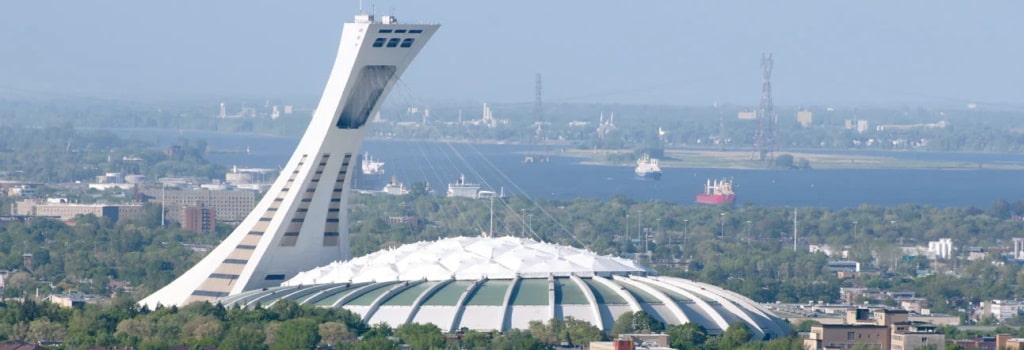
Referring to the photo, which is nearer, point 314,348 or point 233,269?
point 314,348

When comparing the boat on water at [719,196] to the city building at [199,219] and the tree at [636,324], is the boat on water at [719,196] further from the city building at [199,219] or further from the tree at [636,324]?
the tree at [636,324]

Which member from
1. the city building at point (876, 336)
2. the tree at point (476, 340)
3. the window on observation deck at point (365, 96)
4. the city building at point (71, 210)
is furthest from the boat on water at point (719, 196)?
the tree at point (476, 340)

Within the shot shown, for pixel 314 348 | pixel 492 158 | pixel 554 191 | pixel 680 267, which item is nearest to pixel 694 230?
pixel 680 267

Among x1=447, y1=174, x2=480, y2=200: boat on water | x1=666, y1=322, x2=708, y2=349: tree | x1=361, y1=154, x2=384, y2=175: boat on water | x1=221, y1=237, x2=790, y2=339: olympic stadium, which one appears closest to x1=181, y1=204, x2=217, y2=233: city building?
x1=447, y1=174, x2=480, y2=200: boat on water

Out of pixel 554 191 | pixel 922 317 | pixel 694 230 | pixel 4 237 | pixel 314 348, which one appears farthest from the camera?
pixel 554 191

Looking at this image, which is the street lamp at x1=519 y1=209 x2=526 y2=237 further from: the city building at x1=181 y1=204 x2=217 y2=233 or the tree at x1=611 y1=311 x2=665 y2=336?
the tree at x1=611 y1=311 x2=665 y2=336

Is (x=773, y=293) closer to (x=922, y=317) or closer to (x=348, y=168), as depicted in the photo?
(x=922, y=317)
